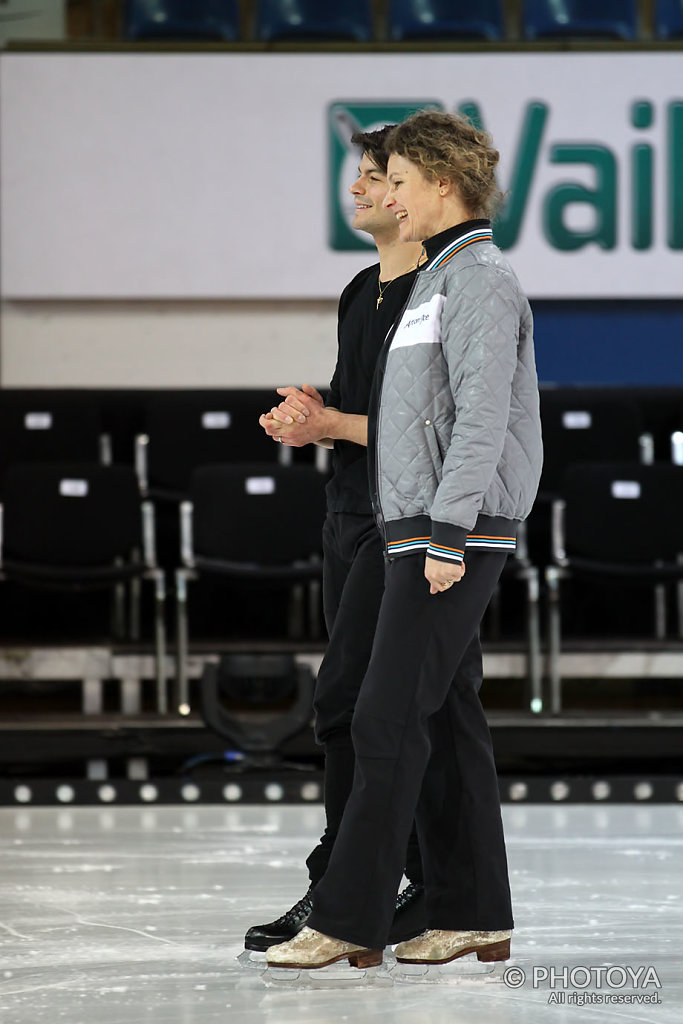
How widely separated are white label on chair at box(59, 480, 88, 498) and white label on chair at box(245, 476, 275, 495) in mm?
599

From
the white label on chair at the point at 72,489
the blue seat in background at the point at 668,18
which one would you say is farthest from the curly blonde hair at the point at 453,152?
the blue seat in background at the point at 668,18

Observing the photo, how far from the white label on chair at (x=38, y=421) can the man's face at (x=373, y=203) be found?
344 cm

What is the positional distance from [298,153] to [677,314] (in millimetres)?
1811

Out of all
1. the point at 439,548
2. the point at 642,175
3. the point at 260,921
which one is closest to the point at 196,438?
the point at 642,175

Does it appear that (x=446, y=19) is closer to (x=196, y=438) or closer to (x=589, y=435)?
(x=589, y=435)

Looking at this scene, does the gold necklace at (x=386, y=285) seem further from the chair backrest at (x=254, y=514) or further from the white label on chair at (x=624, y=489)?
the white label on chair at (x=624, y=489)

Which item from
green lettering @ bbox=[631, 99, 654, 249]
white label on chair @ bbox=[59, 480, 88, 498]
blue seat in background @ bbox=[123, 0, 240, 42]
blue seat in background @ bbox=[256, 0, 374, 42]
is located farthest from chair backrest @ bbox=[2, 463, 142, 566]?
green lettering @ bbox=[631, 99, 654, 249]

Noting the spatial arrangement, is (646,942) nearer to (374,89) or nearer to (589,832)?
(589,832)

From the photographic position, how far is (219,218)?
19.1 feet

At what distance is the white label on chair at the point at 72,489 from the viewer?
485cm

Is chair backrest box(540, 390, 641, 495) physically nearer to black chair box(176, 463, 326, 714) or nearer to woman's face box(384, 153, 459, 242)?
black chair box(176, 463, 326, 714)

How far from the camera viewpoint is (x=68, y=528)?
484 cm

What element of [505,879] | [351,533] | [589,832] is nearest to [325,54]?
[589,832]

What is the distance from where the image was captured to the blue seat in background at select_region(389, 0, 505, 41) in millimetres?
6008
